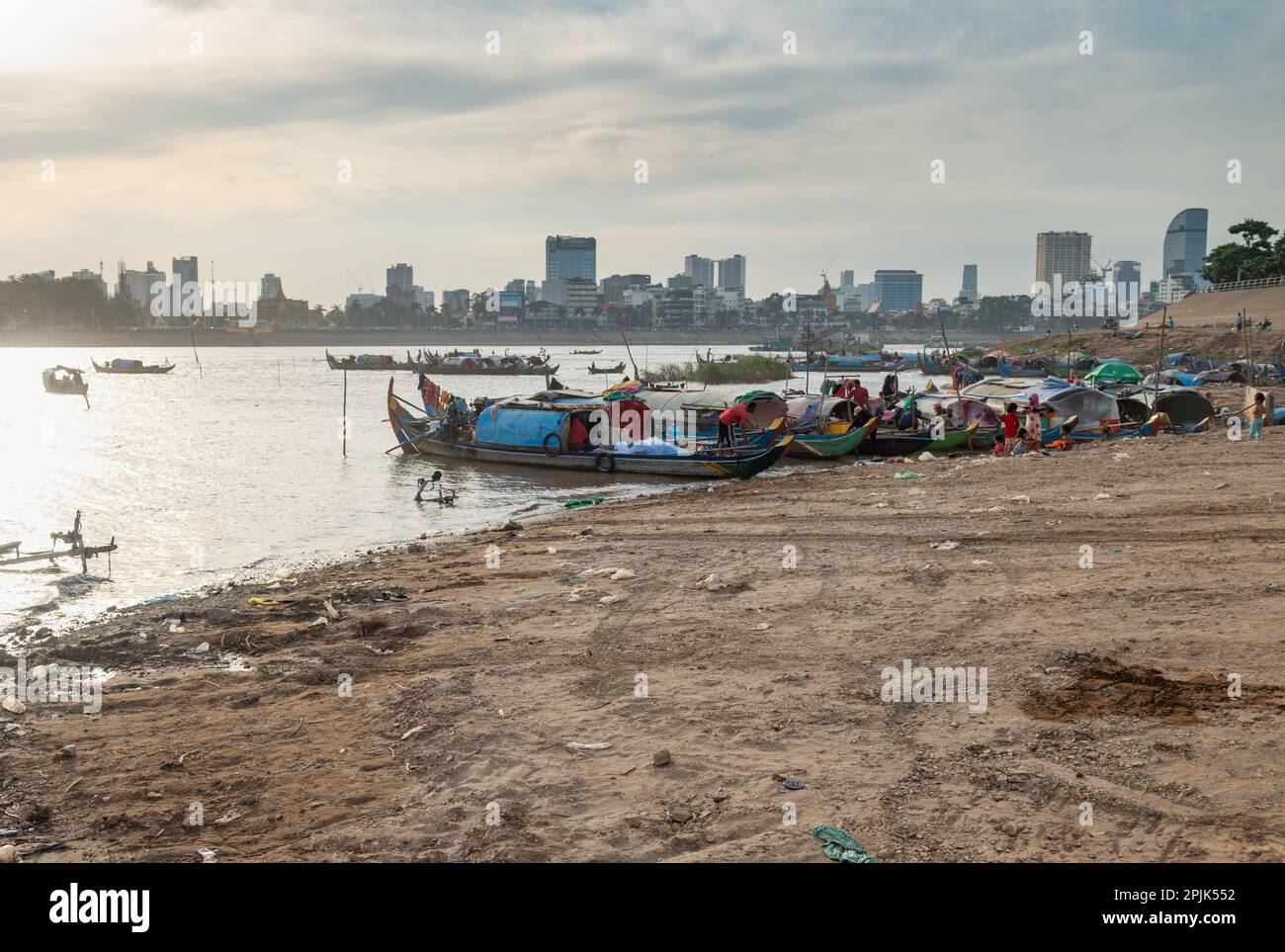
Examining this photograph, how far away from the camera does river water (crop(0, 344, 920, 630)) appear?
14.0 metres

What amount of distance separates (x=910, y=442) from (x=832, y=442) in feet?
6.72

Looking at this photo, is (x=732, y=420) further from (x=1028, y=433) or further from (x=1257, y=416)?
(x=1257, y=416)

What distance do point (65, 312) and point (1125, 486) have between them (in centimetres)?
15922

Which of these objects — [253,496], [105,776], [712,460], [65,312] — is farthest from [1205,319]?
[65,312]

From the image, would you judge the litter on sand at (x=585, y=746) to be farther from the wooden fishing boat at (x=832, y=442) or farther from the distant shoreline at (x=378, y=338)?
the distant shoreline at (x=378, y=338)

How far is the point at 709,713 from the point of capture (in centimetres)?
667

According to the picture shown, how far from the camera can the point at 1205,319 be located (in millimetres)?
70250

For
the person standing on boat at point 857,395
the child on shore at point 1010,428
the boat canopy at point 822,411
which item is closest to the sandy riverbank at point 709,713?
the child on shore at point 1010,428

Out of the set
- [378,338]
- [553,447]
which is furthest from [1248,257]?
[378,338]

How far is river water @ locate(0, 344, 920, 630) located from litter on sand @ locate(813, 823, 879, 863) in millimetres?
9290

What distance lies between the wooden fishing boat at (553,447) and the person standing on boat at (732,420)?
1.46 feet

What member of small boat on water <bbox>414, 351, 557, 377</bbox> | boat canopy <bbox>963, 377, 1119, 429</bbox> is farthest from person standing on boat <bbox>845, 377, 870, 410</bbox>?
small boat on water <bbox>414, 351, 557, 377</bbox>

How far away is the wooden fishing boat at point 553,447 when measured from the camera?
2305 centimetres

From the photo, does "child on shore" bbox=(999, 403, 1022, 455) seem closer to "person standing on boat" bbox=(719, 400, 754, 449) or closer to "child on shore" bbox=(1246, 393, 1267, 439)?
"child on shore" bbox=(1246, 393, 1267, 439)
